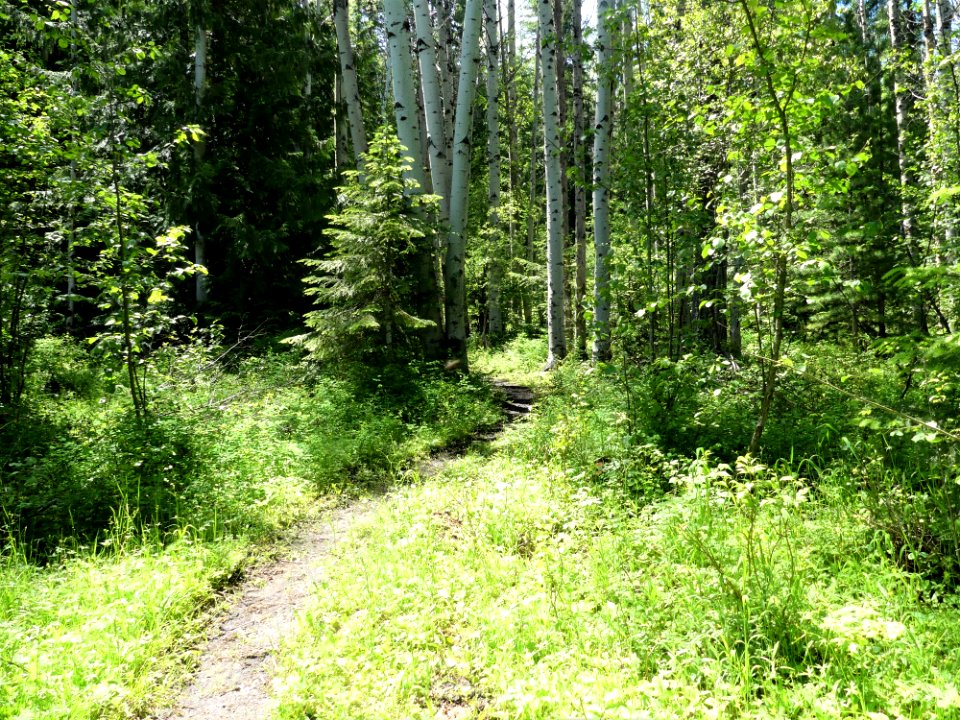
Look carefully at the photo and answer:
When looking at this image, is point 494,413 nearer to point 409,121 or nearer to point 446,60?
point 409,121

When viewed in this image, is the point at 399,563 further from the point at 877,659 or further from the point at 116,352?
the point at 116,352

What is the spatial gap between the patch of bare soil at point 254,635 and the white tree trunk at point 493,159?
12199 mm

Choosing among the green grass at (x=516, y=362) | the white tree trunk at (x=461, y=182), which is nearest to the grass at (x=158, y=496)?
the white tree trunk at (x=461, y=182)

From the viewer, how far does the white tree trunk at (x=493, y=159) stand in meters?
13.8

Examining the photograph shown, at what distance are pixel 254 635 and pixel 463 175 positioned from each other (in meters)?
8.82

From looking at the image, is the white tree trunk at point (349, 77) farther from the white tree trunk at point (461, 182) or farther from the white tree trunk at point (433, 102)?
the white tree trunk at point (461, 182)

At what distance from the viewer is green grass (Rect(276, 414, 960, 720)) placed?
241cm

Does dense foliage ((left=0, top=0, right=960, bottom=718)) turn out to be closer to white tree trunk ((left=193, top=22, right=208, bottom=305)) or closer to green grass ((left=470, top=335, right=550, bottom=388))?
white tree trunk ((left=193, top=22, right=208, bottom=305))

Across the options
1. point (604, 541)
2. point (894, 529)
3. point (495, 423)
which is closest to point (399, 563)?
point (604, 541)

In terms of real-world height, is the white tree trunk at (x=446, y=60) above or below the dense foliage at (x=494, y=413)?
above

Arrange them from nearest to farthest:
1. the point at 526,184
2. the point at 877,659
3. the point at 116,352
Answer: the point at 877,659, the point at 116,352, the point at 526,184

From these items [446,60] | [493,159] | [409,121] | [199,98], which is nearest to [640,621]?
[409,121]

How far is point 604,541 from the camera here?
12.7 feet

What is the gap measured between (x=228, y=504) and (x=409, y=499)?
169cm
